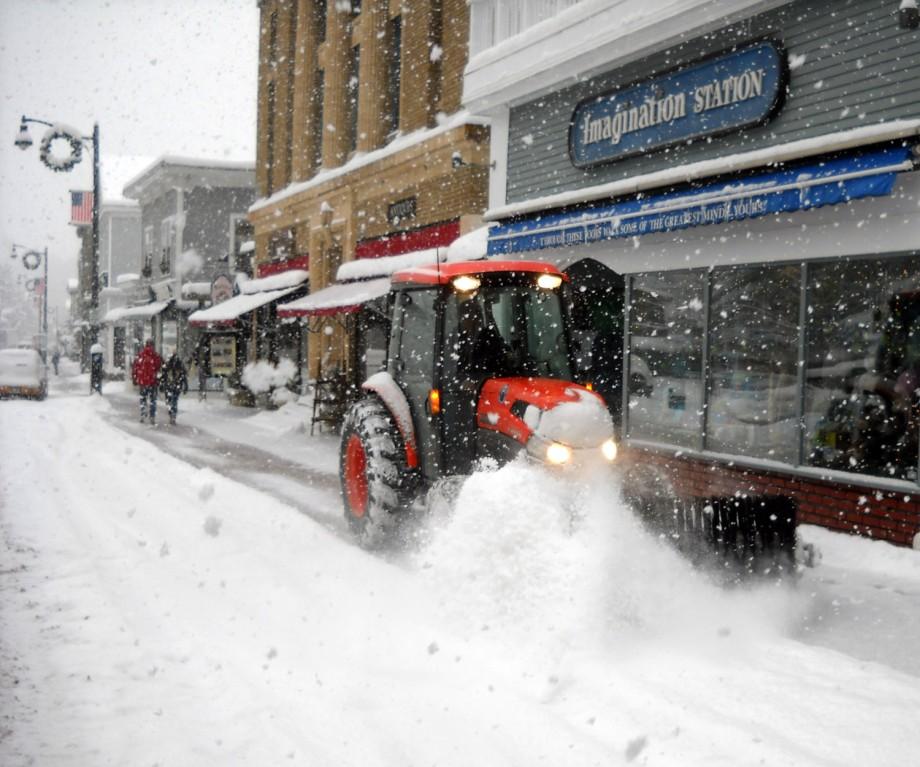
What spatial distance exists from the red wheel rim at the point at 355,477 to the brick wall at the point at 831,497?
220 centimetres

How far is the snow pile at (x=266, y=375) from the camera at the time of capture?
75.3 ft

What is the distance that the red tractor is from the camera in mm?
5492

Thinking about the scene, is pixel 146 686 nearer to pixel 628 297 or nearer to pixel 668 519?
pixel 668 519

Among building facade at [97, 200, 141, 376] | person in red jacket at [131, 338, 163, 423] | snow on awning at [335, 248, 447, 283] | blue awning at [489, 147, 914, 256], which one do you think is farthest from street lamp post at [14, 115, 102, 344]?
building facade at [97, 200, 141, 376]

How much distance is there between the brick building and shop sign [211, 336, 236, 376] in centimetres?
227

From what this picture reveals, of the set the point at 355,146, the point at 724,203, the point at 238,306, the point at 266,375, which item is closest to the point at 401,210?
the point at 355,146

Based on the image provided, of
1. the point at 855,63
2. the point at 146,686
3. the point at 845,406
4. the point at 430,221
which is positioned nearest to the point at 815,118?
the point at 855,63

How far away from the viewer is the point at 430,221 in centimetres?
1552

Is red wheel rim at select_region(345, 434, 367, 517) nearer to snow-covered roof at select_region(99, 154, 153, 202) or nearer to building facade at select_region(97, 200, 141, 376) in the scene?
building facade at select_region(97, 200, 141, 376)

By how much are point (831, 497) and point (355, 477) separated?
4.19 metres

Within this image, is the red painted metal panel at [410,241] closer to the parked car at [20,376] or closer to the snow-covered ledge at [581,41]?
the snow-covered ledge at [581,41]

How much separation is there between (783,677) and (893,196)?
4607mm

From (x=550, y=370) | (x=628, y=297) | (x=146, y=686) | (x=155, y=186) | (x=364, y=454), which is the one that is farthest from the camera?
(x=155, y=186)

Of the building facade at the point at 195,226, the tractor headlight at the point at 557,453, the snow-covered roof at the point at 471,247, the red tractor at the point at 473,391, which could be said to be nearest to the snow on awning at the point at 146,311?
the building facade at the point at 195,226
